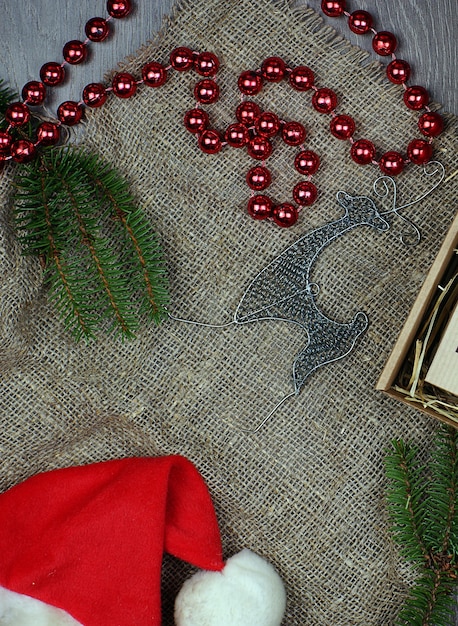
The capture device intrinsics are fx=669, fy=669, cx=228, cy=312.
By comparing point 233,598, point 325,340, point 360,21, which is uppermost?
point 360,21

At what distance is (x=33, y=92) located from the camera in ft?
3.51

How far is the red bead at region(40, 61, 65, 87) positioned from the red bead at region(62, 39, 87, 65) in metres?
0.02

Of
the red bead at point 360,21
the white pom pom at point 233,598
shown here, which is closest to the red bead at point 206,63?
the red bead at point 360,21

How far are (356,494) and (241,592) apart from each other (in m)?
0.23

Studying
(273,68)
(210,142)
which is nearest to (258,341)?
(210,142)

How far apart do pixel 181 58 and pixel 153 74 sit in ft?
0.16

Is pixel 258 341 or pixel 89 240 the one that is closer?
pixel 89 240

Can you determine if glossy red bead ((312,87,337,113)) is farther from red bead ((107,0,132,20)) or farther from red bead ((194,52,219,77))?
red bead ((107,0,132,20))

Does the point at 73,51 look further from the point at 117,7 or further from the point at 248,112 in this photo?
the point at 248,112

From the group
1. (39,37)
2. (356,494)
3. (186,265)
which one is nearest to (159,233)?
(186,265)

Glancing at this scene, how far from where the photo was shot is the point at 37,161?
104cm

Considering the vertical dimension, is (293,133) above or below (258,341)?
above

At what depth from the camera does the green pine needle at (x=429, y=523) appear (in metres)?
0.97

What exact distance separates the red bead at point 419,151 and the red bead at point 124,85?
17.3 inches
